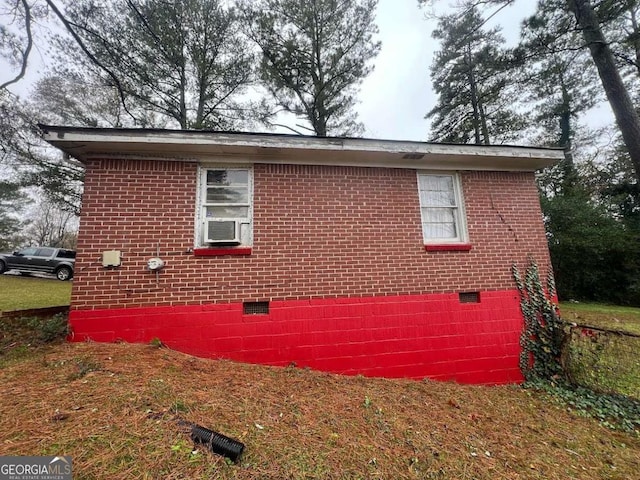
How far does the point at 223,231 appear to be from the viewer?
4355 millimetres

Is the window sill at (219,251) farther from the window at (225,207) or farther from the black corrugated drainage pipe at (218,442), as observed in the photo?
the black corrugated drainage pipe at (218,442)

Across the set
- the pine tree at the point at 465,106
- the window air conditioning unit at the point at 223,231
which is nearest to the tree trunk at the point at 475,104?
the pine tree at the point at 465,106

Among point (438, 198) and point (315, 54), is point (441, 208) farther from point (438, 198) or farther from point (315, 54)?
point (315, 54)

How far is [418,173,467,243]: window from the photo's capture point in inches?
197

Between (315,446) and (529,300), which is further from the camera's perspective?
(529,300)

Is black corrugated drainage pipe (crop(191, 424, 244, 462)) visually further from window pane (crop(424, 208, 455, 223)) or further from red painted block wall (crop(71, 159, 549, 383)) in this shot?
window pane (crop(424, 208, 455, 223))

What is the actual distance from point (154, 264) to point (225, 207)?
4.28 ft

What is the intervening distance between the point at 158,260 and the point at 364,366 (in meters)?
3.45

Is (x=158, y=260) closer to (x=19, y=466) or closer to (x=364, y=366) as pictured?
(x=19, y=466)

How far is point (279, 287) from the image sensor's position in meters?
4.28

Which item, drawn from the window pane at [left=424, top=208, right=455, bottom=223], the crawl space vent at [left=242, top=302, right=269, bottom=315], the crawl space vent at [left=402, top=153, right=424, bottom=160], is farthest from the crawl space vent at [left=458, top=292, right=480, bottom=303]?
the crawl space vent at [left=242, top=302, right=269, bottom=315]

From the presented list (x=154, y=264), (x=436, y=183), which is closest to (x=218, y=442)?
(x=154, y=264)

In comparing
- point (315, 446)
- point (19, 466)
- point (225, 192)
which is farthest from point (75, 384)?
point (225, 192)

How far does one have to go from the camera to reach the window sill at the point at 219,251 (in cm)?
416
